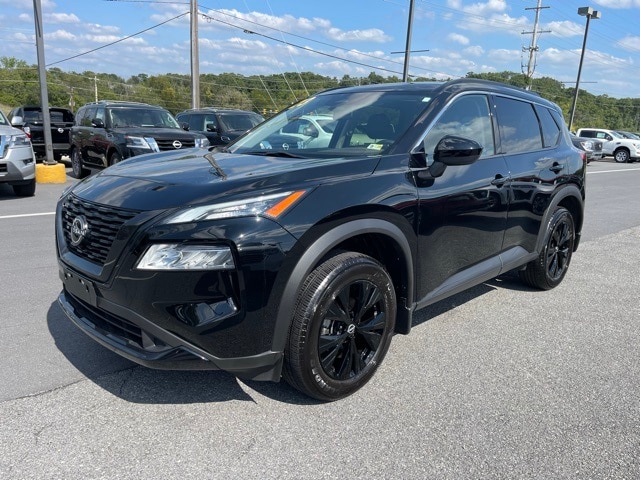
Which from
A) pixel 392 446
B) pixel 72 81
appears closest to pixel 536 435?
pixel 392 446

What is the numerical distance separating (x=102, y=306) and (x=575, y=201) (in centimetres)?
447

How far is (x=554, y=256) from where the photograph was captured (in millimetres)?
5074

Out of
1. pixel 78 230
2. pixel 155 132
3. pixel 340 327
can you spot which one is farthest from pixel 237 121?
pixel 340 327

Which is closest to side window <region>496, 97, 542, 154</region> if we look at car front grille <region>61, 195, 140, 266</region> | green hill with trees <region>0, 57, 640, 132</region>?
car front grille <region>61, 195, 140, 266</region>

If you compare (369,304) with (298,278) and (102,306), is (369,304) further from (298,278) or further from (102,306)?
(102,306)

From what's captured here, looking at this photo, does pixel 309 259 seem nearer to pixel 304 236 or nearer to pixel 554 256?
pixel 304 236

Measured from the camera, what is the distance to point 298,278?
8.49 feet

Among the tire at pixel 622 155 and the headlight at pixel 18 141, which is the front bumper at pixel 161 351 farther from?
the tire at pixel 622 155

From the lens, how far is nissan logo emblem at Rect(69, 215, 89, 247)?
280 centimetres

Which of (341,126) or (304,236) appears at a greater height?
(341,126)

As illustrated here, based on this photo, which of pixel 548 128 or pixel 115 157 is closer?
pixel 548 128

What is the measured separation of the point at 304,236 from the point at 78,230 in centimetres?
125

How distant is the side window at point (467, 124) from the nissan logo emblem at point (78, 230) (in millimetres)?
2062

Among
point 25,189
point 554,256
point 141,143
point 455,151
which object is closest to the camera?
point 455,151
